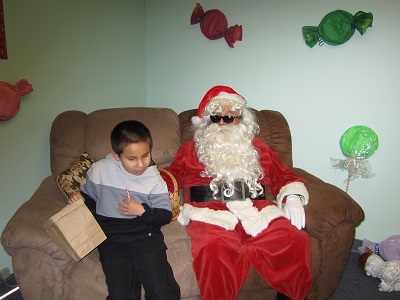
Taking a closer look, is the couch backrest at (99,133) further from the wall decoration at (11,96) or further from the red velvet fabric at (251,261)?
the red velvet fabric at (251,261)

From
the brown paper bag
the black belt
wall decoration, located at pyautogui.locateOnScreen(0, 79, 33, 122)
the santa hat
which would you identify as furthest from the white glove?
wall decoration, located at pyautogui.locateOnScreen(0, 79, 33, 122)

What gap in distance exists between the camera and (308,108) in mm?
2629

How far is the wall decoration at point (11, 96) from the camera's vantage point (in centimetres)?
183

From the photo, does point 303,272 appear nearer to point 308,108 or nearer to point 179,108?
point 308,108

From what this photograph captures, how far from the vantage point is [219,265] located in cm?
149

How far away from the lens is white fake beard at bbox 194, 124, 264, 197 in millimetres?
1979

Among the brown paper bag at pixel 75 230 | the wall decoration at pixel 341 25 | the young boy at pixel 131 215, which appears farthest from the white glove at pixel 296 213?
the wall decoration at pixel 341 25

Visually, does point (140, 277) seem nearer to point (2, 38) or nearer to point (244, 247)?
point (244, 247)

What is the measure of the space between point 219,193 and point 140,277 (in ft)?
2.46

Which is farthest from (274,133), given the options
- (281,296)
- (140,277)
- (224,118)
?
(140,277)

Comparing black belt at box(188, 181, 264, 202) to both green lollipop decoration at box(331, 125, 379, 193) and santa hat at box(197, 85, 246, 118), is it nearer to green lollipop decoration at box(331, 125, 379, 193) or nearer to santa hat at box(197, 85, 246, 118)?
santa hat at box(197, 85, 246, 118)

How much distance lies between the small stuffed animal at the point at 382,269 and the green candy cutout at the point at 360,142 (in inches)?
31.8

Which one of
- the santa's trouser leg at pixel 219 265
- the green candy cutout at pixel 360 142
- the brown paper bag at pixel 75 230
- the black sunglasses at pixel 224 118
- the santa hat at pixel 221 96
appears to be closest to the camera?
the brown paper bag at pixel 75 230

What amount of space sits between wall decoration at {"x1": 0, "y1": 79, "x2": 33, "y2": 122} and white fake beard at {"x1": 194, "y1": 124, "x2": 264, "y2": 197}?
50.7 inches
